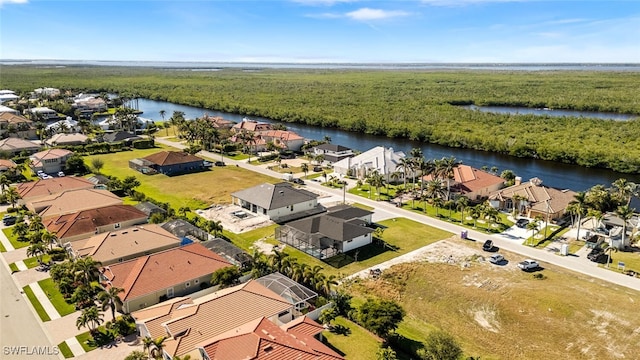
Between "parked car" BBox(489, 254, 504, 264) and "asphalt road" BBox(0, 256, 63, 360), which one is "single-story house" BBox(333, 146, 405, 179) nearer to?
"parked car" BBox(489, 254, 504, 264)

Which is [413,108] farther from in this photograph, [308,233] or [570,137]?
[308,233]

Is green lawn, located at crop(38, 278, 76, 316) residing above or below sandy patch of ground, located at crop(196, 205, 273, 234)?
below

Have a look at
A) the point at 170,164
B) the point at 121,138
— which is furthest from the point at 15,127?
the point at 170,164

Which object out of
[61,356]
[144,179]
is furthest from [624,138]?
[61,356]

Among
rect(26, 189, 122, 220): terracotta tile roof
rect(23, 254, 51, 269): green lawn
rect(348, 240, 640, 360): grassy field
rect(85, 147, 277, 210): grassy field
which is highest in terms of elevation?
rect(26, 189, 122, 220): terracotta tile roof

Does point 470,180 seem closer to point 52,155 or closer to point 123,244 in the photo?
point 123,244

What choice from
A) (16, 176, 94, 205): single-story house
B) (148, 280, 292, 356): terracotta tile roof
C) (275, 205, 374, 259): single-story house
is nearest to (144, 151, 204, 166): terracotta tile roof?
(16, 176, 94, 205): single-story house
